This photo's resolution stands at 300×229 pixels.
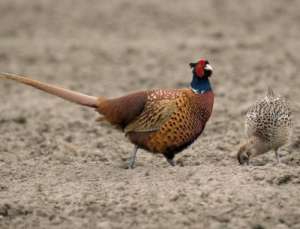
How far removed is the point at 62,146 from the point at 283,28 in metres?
6.90

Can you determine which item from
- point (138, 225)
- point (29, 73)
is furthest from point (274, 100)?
point (29, 73)

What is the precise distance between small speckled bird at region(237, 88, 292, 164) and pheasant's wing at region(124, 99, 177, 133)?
80 centimetres

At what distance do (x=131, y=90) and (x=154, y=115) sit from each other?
3734 mm

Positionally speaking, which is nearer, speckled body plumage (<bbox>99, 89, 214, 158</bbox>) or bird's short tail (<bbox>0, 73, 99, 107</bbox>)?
speckled body plumage (<bbox>99, 89, 214, 158</bbox>)

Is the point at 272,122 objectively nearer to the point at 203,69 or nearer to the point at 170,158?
the point at 203,69

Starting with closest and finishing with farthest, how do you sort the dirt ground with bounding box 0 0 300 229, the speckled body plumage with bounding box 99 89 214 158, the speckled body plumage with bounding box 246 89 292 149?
the dirt ground with bounding box 0 0 300 229 → the speckled body plumage with bounding box 99 89 214 158 → the speckled body plumage with bounding box 246 89 292 149

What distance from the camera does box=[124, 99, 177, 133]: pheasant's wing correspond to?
598 cm

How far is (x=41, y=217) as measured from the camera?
511 centimetres

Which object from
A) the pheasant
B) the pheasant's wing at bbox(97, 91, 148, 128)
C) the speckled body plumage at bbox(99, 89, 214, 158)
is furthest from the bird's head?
the pheasant's wing at bbox(97, 91, 148, 128)

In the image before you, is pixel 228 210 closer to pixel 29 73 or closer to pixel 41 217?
pixel 41 217

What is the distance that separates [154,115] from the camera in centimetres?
601

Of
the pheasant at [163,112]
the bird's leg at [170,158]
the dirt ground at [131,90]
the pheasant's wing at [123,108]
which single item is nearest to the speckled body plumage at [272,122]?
the dirt ground at [131,90]

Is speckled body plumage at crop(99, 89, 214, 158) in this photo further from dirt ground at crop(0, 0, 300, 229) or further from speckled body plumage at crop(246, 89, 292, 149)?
speckled body plumage at crop(246, 89, 292, 149)

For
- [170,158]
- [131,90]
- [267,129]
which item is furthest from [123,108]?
[131,90]
